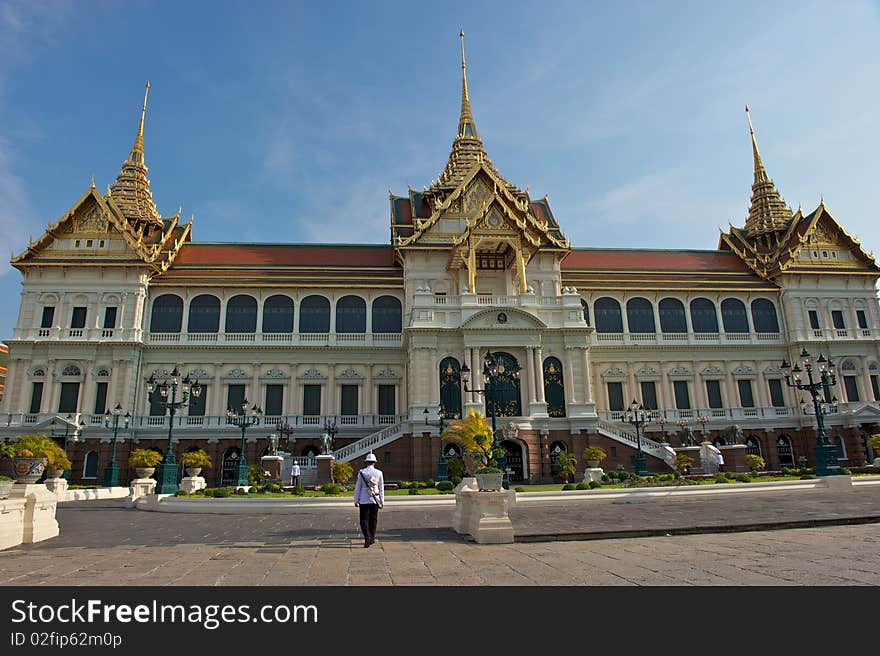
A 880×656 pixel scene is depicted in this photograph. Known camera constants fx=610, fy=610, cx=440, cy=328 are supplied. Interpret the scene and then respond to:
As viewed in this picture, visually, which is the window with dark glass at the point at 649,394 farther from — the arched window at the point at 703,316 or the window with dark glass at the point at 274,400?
the window with dark glass at the point at 274,400

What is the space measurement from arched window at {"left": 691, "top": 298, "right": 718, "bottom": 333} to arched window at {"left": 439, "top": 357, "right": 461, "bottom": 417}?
18.1 metres

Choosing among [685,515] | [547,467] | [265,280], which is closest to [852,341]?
[547,467]

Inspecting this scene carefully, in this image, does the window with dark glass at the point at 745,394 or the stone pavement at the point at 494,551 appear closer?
the stone pavement at the point at 494,551

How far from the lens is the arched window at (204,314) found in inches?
1516

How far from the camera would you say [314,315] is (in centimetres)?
3947

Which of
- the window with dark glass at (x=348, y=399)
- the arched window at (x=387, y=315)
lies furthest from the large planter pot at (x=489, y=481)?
the arched window at (x=387, y=315)

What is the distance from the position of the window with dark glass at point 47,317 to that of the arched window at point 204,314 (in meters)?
8.01

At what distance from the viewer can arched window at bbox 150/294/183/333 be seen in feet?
125

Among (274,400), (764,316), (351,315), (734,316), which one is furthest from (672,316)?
(274,400)

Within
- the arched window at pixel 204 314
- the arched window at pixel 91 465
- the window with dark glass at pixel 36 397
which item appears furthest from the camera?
the arched window at pixel 204 314

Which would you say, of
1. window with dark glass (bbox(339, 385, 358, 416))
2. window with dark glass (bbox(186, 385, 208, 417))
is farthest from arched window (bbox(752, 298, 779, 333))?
window with dark glass (bbox(186, 385, 208, 417))

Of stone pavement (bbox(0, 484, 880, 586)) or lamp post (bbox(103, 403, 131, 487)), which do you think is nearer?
stone pavement (bbox(0, 484, 880, 586))

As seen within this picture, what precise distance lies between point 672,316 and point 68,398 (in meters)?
38.3

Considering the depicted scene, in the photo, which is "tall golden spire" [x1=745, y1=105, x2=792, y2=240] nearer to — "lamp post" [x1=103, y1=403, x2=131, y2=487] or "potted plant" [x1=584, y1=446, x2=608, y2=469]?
"potted plant" [x1=584, y1=446, x2=608, y2=469]
